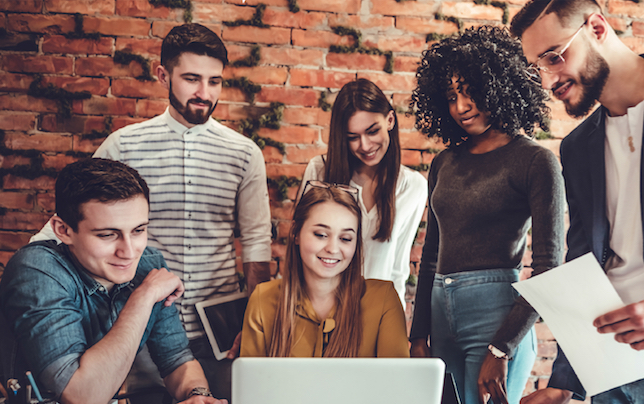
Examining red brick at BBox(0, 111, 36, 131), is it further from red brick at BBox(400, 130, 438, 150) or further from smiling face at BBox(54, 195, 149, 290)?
red brick at BBox(400, 130, 438, 150)

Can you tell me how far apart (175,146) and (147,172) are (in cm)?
14

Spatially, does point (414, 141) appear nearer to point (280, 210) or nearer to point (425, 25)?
point (425, 25)

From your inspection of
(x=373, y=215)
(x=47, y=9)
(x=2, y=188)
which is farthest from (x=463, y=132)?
(x=2, y=188)

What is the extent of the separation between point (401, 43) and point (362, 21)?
7.6 inches

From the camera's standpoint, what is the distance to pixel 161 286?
1.14 metres

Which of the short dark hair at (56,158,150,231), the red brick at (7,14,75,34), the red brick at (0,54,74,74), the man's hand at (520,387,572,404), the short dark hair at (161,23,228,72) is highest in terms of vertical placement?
the red brick at (7,14,75,34)

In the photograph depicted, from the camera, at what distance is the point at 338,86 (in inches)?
72.7

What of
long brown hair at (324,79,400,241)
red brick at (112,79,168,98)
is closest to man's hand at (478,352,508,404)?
long brown hair at (324,79,400,241)

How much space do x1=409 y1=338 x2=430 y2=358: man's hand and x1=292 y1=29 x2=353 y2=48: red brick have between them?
4.05ft

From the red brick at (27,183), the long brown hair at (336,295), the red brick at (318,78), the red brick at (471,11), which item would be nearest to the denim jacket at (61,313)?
the long brown hair at (336,295)

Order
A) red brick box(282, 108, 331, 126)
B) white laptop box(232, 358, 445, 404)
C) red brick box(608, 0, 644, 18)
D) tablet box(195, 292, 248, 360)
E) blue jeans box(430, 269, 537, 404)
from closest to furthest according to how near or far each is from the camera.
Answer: white laptop box(232, 358, 445, 404) → blue jeans box(430, 269, 537, 404) → tablet box(195, 292, 248, 360) → red brick box(282, 108, 331, 126) → red brick box(608, 0, 644, 18)

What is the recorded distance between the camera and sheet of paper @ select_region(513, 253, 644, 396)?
862 mm

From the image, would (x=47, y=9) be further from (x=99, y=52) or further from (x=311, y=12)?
(x=311, y=12)

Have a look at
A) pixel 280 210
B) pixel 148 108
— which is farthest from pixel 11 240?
pixel 280 210
